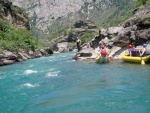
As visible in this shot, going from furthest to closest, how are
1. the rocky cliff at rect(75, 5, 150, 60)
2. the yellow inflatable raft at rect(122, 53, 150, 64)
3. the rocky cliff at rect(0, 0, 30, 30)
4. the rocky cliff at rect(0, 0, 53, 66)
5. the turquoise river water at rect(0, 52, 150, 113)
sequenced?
1. the rocky cliff at rect(0, 0, 30, 30)
2. the rocky cliff at rect(0, 0, 53, 66)
3. the rocky cliff at rect(75, 5, 150, 60)
4. the yellow inflatable raft at rect(122, 53, 150, 64)
5. the turquoise river water at rect(0, 52, 150, 113)

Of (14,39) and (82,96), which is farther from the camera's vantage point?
(14,39)

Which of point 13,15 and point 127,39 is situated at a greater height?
point 13,15

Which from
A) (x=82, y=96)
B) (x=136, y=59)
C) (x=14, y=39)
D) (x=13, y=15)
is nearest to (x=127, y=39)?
(x=136, y=59)

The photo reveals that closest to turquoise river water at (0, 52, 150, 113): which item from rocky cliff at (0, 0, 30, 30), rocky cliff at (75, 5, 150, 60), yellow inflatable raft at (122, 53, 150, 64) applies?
yellow inflatable raft at (122, 53, 150, 64)

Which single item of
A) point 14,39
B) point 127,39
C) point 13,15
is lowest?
point 127,39

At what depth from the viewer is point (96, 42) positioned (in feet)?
146

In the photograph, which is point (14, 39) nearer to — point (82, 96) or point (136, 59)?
point (136, 59)

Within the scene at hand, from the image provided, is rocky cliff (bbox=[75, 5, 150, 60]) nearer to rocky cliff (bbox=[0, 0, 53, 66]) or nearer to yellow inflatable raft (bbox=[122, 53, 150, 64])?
yellow inflatable raft (bbox=[122, 53, 150, 64])

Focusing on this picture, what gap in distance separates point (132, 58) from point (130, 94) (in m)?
14.7

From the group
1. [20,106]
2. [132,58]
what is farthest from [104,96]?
[132,58]

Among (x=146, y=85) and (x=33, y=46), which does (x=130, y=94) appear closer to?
(x=146, y=85)

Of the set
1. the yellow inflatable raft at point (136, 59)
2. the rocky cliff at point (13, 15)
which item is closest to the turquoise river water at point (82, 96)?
the yellow inflatable raft at point (136, 59)

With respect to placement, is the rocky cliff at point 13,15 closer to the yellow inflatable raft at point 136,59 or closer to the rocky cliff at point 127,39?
the rocky cliff at point 127,39

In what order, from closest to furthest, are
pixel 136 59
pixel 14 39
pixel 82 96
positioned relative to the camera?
pixel 82 96, pixel 136 59, pixel 14 39
